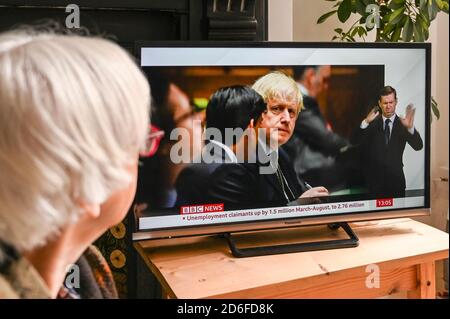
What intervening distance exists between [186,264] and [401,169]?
27.1 inches

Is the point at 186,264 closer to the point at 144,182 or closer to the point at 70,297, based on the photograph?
the point at 144,182

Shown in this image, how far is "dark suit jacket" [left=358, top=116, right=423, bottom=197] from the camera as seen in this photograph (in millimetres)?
1489

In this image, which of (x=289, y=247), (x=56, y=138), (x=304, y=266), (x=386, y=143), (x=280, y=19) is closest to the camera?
(x=56, y=138)

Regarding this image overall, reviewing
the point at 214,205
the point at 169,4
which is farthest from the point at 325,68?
the point at 169,4

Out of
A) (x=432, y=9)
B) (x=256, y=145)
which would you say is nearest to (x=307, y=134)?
(x=256, y=145)

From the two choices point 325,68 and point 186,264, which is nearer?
point 186,264

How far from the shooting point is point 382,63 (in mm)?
1479

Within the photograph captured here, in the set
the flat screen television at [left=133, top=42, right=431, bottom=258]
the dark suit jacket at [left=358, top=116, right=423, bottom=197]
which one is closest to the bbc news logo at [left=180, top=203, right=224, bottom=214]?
the flat screen television at [left=133, top=42, right=431, bottom=258]

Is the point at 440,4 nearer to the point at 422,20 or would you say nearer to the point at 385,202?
the point at 422,20

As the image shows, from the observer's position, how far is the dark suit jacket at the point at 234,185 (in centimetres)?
136

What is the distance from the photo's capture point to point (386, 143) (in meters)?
1.50

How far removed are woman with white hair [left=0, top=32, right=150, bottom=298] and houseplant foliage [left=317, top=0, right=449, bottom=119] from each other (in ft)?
4.90

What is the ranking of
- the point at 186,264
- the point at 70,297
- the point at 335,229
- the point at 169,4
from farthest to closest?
the point at 169,4 < the point at 335,229 < the point at 186,264 < the point at 70,297

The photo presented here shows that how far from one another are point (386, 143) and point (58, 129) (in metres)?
1.12
